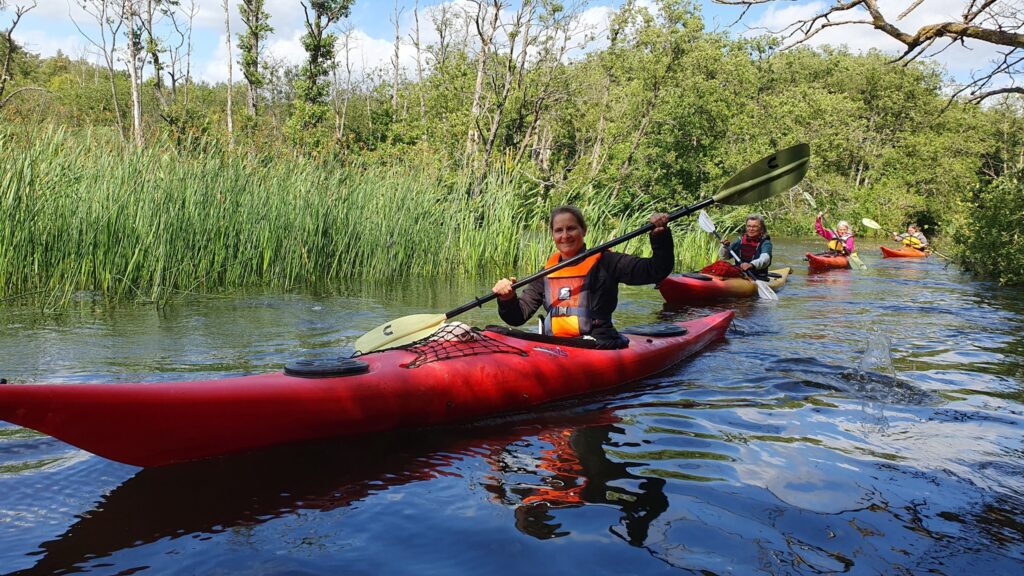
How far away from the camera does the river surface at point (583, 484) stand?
2209mm

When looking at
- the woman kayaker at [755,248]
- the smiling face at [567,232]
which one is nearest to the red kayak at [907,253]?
the woman kayaker at [755,248]

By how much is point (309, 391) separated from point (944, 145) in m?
31.8

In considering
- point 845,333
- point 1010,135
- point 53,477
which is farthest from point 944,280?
point 1010,135

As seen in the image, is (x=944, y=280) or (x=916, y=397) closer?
(x=916, y=397)

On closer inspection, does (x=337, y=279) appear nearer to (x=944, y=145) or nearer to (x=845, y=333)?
(x=845, y=333)

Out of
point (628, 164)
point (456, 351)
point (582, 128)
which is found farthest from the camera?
point (582, 128)

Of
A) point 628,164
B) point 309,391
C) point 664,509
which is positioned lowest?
point 664,509

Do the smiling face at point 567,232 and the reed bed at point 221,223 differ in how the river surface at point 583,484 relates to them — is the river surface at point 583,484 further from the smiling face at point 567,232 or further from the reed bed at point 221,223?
the reed bed at point 221,223

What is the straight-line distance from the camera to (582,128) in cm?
1834

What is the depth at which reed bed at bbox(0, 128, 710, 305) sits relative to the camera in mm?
5688

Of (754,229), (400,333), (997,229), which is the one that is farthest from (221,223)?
(997,229)

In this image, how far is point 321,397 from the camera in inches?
117

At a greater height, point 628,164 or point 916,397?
point 628,164

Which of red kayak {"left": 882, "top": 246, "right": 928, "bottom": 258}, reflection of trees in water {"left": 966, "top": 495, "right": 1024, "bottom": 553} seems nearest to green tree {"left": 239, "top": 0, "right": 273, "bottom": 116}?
red kayak {"left": 882, "top": 246, "right": 928, "bottom": 258}
